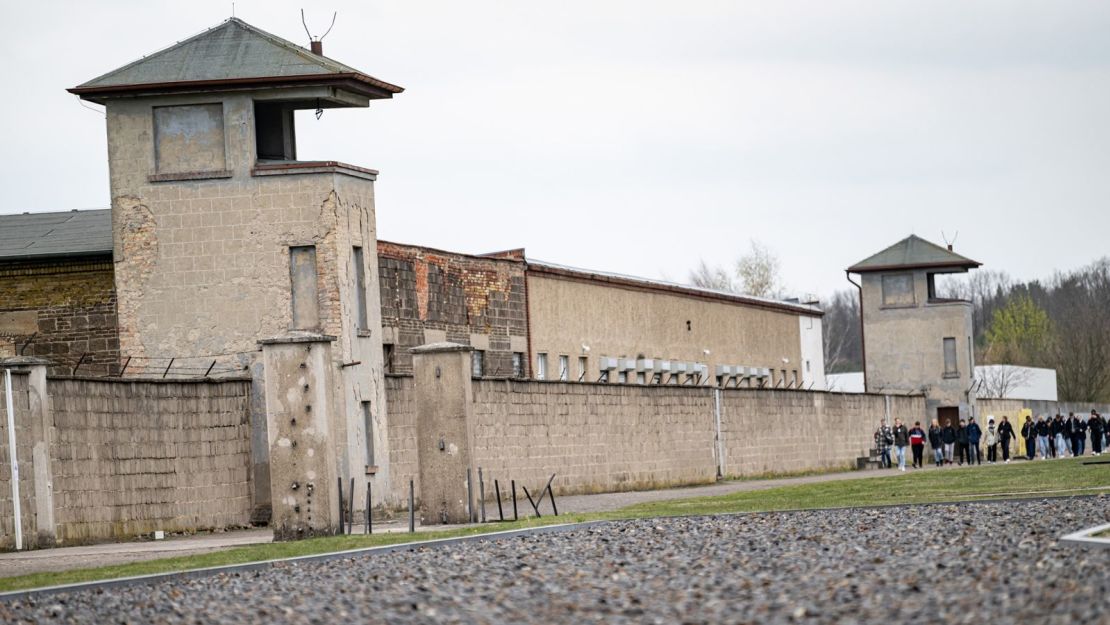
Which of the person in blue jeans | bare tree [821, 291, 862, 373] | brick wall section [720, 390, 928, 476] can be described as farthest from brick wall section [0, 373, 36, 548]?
bare tree [821, 291, 862, 373]

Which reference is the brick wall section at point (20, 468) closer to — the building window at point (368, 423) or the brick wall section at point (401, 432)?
the building window at point (368, 423)

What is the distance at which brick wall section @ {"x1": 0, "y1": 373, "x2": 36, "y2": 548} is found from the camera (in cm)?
2250

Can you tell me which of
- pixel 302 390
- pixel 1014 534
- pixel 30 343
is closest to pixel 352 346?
pixel 302 390

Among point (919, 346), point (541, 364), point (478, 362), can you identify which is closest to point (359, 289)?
point (478, 362)

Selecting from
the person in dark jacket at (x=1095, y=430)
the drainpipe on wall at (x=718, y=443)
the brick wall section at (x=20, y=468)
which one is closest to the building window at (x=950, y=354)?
the person in dark jacket at (x=1095, y=430)

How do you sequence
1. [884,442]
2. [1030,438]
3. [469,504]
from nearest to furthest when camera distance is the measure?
[469,504] < [884,442] < [1030,438]

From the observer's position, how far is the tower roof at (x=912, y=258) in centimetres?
6575

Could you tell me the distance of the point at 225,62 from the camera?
29.4 meters

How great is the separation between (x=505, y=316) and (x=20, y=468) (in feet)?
71.5

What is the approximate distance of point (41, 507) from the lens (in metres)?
23.2

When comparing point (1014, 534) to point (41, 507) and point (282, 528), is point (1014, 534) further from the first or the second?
point (41, 507)

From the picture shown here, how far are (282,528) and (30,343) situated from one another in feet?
44.6

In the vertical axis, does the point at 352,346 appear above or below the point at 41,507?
above

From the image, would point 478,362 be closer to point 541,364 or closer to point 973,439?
point 541,364
